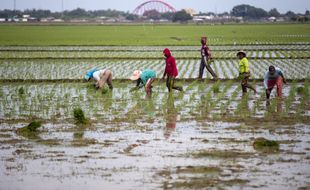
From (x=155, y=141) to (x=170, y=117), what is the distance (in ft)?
7.50

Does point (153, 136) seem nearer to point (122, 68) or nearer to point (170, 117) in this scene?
point (170, 117)

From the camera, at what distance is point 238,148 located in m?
9.11

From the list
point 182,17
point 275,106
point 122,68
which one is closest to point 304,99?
point 275,106

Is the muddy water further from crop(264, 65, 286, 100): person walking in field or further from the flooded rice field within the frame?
crop(264, 65, 286, 100): person walking in field

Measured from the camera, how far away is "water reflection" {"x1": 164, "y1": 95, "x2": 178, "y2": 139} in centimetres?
1066

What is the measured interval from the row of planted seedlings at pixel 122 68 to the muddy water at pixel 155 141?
3.93 m

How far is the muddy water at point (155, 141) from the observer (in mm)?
7590

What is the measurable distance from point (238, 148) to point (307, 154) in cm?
86

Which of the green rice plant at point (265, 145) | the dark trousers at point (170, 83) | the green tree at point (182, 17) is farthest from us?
the green tree at point (182, 17)

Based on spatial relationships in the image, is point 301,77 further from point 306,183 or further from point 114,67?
point 306,183

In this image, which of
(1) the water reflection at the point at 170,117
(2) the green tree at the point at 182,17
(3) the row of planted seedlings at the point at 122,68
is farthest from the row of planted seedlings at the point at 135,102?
(2) the green tree at the point at 182,17

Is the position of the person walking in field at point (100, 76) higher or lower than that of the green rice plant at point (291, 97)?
higher

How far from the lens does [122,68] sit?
22062 millimetres

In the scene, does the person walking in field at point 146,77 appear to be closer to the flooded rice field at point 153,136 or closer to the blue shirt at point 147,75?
the blue shirt at point 147,75
